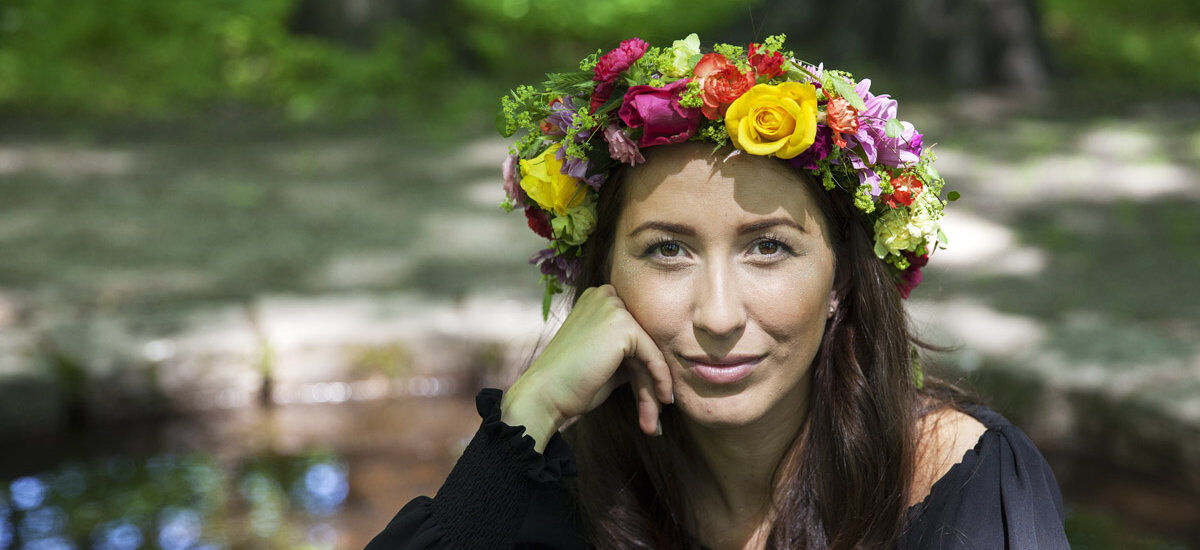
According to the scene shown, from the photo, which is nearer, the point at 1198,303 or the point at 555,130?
the point at 555,130

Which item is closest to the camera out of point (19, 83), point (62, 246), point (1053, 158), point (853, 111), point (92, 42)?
point (853, 111)

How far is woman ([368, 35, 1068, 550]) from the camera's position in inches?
93.0

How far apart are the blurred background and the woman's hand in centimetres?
100

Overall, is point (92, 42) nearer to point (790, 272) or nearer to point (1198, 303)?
point (1198, 303)

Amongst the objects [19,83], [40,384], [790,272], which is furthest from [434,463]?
[19,83]

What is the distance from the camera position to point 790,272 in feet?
7.86

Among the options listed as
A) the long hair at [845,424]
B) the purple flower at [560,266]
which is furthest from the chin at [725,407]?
the purple flower at [560,266]

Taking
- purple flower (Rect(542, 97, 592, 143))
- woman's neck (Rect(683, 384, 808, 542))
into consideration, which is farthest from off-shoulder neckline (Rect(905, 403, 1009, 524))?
purple flower (Rect(542, 97, 592, 143))

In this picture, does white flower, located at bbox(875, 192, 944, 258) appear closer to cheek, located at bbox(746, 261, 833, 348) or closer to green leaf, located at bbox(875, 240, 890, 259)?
green leaf, located at bbox(875, 240, 890, 259)

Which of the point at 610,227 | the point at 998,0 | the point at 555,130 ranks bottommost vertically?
the point at 610,227

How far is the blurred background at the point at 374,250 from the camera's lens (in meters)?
4.51

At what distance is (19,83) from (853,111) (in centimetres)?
1007

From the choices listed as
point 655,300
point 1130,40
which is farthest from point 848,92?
point 1130,40

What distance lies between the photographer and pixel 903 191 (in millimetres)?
2416
